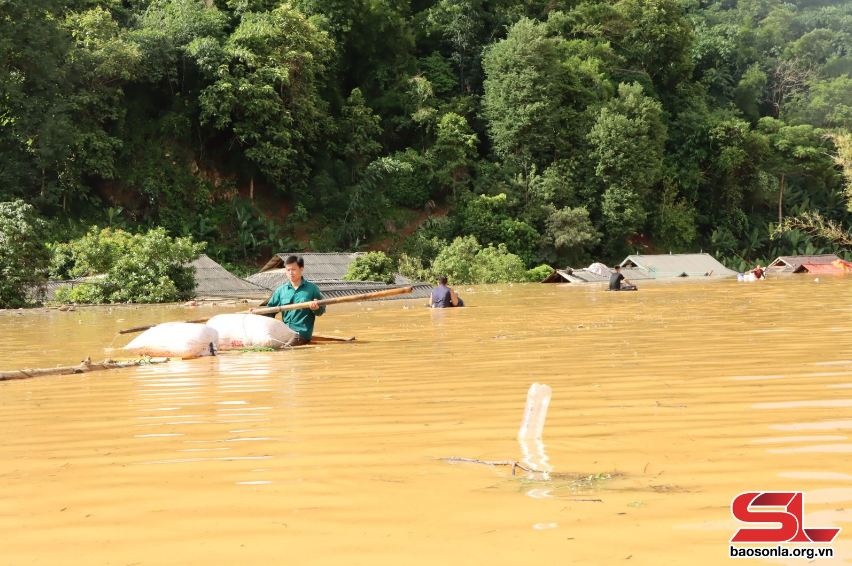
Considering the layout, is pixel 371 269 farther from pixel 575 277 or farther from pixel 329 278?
pixel 575 277

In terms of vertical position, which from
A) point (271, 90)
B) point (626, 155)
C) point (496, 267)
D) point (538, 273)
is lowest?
point (538, 273)

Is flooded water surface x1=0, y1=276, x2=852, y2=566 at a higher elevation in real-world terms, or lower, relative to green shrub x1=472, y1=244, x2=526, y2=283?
lower

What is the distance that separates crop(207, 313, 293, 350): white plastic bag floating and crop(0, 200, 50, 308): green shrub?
1109 centimetres

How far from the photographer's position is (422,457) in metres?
3.92

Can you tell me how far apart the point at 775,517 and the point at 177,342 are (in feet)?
22.1

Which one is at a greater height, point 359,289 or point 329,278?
point 329,278

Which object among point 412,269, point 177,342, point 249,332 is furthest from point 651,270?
point 177,342

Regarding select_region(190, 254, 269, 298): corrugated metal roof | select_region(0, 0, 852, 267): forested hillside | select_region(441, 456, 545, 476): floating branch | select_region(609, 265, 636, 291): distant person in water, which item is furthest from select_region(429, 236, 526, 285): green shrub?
select_region(441, 456, 545, 476): floating branch

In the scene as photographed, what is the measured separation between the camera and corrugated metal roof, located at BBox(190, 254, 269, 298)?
73.1ft

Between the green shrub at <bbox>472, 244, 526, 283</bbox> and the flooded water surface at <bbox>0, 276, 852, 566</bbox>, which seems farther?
Result: the green shrub at <bbox>472, 244, 526, 283</bbox>

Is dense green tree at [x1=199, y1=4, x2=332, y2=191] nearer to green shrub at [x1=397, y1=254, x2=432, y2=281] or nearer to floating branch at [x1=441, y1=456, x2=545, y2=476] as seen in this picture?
green shrub at [x1=397, y1=254, x2=432, y2=281]

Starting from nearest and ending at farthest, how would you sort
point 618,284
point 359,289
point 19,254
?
point 19,254 < point 359,289 < point 618,284

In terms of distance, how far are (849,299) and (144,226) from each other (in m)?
22.6

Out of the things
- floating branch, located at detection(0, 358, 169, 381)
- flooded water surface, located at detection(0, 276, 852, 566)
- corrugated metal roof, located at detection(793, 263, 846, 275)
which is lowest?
corrugated metal roof, located at detection(793, 263, 846, 275)
